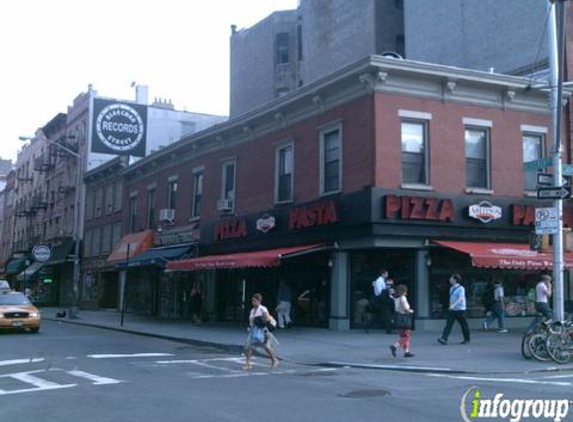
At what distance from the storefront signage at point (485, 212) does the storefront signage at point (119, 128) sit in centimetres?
2430

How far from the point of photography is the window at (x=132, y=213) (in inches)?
1496

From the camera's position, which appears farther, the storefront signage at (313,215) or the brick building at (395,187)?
the storefront signage at (313,215)

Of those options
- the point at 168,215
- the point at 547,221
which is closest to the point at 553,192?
the point at 547,221

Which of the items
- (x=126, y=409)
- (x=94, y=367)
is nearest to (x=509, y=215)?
(x=94, y=367)

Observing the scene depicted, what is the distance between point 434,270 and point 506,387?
1029cm

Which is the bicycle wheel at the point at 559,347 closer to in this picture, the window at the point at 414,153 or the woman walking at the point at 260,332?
the woman walking at the point at 260,332

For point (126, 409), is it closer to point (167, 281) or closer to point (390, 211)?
point (390, 211)

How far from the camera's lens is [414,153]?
70.8 ft

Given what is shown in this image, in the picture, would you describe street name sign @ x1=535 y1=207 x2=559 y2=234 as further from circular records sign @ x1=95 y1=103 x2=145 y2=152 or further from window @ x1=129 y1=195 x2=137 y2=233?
circular records sign @ x1=95 y1=103 x2=145 y2=152

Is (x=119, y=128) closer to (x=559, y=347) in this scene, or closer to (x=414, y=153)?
(x=414, y=153)

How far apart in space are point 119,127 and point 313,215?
22.4 meters

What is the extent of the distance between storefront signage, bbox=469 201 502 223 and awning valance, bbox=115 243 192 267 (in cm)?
1302

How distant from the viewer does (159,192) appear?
34.7 metres

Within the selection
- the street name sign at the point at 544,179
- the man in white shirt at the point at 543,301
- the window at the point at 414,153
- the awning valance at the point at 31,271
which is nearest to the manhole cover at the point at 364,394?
the street name sign at the point at 544,179
